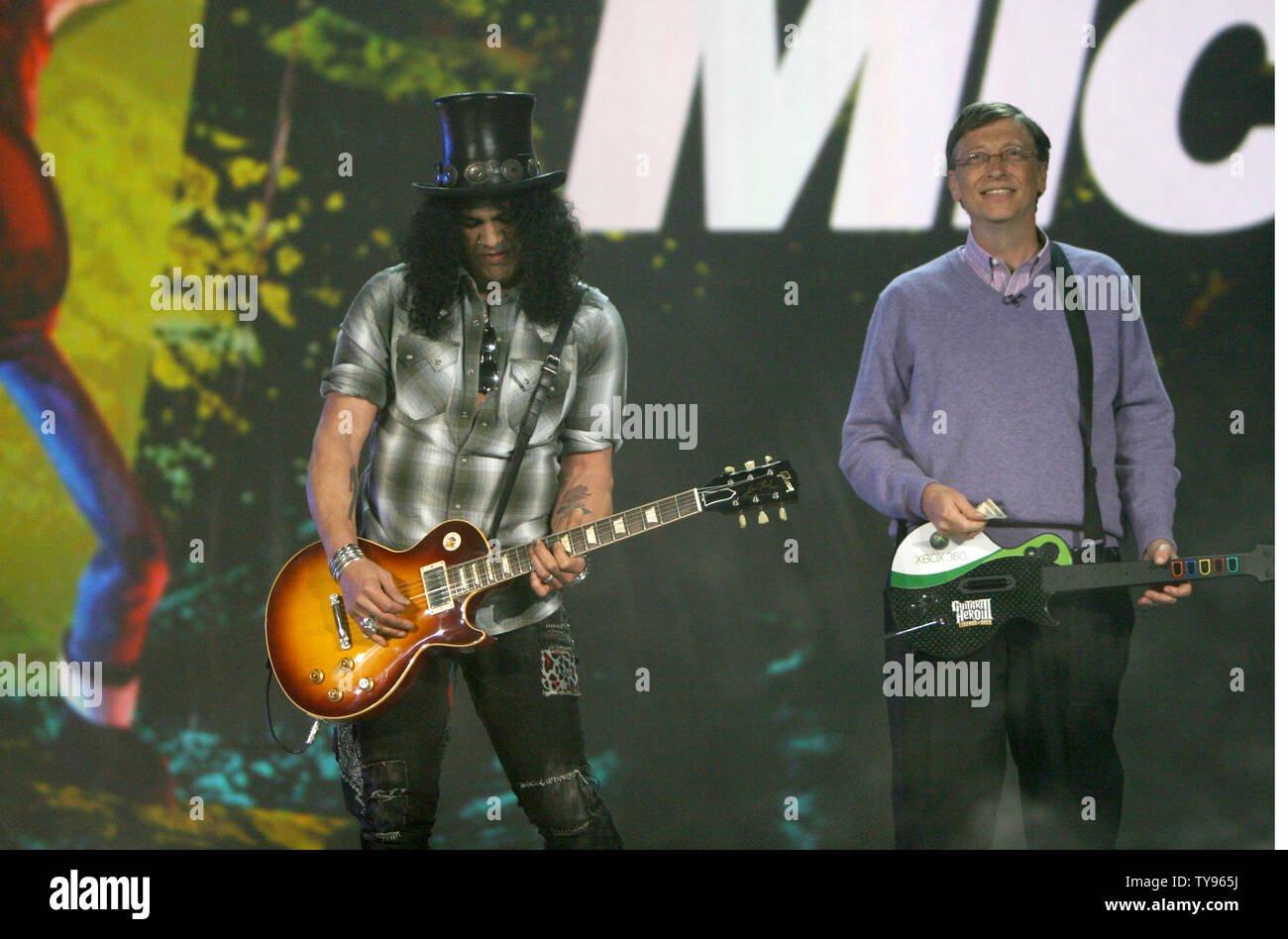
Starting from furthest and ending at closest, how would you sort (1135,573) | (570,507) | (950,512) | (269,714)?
(269,714) < (570,507) < (1135,573) < (950,512)

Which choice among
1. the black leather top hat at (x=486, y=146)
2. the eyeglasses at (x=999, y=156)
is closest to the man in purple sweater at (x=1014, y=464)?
the eyeglasses at (x=999, y=156)

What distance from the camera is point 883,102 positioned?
15.1 ft

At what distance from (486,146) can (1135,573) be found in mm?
2287

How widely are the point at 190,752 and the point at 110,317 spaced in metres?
1.48

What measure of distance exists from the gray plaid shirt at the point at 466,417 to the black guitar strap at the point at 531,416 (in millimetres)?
21

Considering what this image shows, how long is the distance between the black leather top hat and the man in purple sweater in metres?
1.20

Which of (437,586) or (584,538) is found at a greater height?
(584,538)

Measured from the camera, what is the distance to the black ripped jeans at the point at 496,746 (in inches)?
157

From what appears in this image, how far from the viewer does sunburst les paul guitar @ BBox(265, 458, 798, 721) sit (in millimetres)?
3982

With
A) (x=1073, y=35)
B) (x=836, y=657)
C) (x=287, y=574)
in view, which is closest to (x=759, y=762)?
(x=836, y=657)

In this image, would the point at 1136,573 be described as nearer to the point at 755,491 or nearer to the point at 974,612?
the point at 974,612

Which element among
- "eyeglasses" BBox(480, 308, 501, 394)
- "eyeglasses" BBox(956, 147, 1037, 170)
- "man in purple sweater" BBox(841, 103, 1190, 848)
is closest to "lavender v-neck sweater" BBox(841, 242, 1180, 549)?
"man in purple sweater" BBox(841, 103, 1190, 848)
